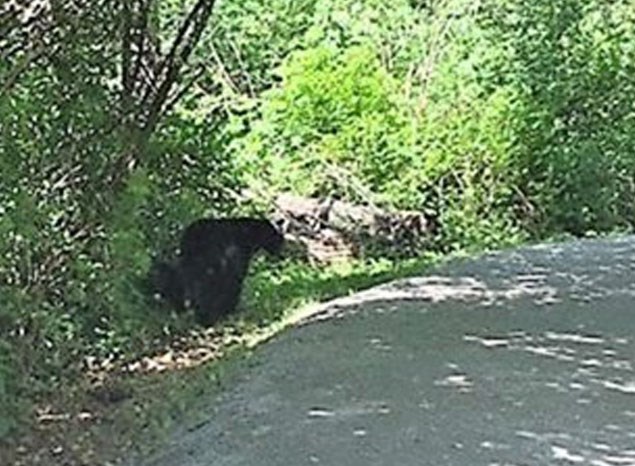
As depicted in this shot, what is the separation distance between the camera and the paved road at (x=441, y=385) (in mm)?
5867

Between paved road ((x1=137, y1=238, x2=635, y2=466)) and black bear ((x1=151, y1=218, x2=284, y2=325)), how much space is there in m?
0.71

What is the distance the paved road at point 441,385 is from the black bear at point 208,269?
0.71 m

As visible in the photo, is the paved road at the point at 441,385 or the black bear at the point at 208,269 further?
the black bear at the point at 208,269

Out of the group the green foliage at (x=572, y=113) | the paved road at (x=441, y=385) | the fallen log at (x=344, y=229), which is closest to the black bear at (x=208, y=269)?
the paved road at (x=441, y=385)

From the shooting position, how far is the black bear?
9.55m

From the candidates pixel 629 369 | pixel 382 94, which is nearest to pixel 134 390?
pixel 629 369

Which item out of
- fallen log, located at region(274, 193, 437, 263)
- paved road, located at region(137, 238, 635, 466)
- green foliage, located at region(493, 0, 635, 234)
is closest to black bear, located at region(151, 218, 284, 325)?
paved road, located at region(137, 238, 635, 466)

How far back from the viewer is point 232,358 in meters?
8.25

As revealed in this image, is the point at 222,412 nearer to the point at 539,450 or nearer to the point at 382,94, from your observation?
the point at 539,450

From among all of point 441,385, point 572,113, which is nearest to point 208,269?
point 441,385

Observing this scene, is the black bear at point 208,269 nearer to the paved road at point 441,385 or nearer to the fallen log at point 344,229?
the paved road at point 441,385

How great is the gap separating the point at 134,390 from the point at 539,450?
2419 mm

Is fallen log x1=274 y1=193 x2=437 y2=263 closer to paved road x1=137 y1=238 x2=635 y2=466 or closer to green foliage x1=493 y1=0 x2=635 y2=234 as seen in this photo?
green foliage x1=493 y1=0 x2=635 y2=234

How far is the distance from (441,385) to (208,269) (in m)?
2.98
